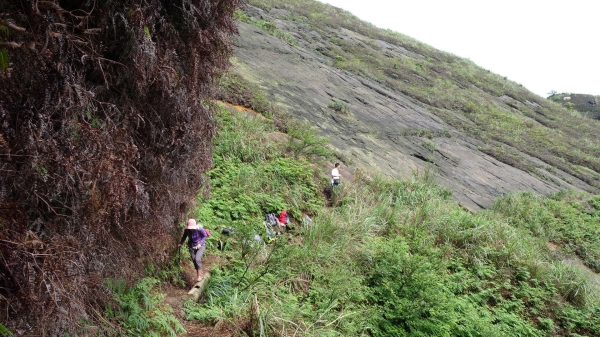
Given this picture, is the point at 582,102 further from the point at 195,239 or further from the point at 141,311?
the point at 141,311

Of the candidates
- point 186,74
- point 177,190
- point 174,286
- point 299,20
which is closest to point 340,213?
point 174,286

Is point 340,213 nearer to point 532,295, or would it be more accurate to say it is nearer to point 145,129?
point 532,295

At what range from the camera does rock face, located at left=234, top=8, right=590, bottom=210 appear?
14625 mm

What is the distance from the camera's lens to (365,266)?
7.50 metres

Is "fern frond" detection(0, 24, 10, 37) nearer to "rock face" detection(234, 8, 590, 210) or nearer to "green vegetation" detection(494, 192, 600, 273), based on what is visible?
"rock face" detection(234, 8, 590, 210)

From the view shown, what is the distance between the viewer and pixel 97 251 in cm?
341

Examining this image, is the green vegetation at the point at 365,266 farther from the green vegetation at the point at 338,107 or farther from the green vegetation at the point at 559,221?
the green vegetation at the point at 338,107

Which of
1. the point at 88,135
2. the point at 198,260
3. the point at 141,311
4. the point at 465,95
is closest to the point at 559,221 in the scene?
the point at 198,260

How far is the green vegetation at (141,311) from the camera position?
4.11 metres

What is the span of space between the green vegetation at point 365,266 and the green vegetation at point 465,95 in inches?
499

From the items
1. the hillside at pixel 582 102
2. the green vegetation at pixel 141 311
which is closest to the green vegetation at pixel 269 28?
the green vegetation at pixel 141 311

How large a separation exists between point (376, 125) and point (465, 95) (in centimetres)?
1571

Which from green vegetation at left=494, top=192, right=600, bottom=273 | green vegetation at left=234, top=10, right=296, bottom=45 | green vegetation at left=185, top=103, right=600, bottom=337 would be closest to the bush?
green vegetation at left=185, top=103, right=600, bottom=337

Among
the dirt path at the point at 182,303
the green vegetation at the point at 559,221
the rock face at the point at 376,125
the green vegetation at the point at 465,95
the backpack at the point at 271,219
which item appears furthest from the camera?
the green vegetation at the point at 465,95
